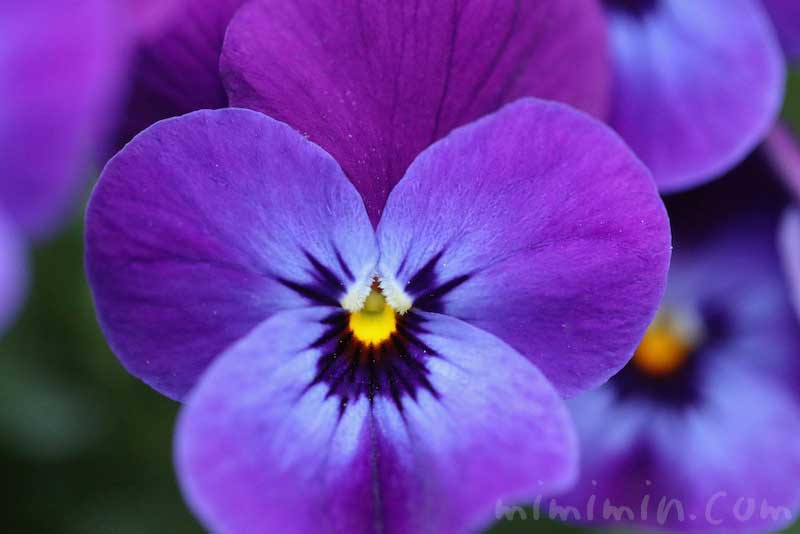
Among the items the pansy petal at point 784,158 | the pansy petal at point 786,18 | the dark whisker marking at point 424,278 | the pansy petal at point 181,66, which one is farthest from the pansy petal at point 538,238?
the pansy petal at point 786,18

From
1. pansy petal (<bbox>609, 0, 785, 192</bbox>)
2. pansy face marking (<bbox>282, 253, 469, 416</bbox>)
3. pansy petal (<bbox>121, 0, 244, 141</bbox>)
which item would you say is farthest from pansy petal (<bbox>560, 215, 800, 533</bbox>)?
pansy petal (<bbox>121, 0, 244, 141</bbox>)

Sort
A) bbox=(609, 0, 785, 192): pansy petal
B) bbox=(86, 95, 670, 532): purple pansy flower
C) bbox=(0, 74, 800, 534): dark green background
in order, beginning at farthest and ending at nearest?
bbox=(0, 74, 800, 534): dark green background, bbox=(609, 0, 785, 192): pansy petal, bbox=(86, 95, 670, 532): purple pansy flower

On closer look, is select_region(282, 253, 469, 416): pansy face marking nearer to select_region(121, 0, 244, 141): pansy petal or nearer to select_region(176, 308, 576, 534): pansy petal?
select_region(176, 308, 576, 534): pansy petal

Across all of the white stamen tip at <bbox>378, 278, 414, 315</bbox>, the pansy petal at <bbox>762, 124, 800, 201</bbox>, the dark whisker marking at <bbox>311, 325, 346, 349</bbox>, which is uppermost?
the pansy petal at <bbox>762, 124, 800, 201</bbox>

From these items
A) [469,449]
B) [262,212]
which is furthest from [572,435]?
[262,212]

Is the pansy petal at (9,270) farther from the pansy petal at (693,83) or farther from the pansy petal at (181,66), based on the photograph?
the pansy petal at (693,83)

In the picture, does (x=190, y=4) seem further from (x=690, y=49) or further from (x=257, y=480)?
(x=690, y=49)
